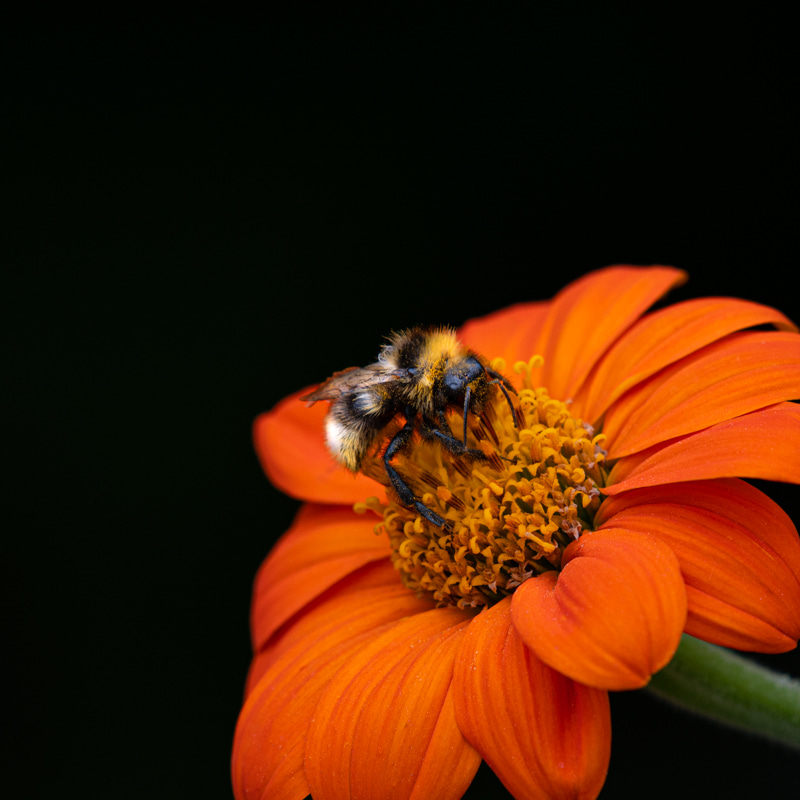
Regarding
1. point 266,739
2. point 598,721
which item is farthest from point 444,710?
point 266,739

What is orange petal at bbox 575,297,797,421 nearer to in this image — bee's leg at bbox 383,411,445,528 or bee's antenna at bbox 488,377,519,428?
bee's antenna at bbox 488,377,519,428

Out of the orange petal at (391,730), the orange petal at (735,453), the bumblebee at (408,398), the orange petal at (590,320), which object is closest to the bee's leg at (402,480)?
the bumblebee at (408,398)

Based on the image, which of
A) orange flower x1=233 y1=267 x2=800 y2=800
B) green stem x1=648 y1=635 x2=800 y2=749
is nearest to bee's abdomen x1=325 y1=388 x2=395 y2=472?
orange flower x1=233 y1=267 x2=800 y2=800

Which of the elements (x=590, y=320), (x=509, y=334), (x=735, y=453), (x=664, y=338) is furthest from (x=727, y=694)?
(x=509, y=334)

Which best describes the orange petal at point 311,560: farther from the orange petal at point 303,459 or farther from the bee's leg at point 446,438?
the bee's leg at point 446,438

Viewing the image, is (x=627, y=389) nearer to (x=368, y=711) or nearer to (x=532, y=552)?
(x=532, y=552)

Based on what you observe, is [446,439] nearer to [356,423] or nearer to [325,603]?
[356,423]

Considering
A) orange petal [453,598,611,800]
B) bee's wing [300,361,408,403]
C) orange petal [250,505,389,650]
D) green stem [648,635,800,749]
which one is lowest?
green stem [648,635,800,749]
